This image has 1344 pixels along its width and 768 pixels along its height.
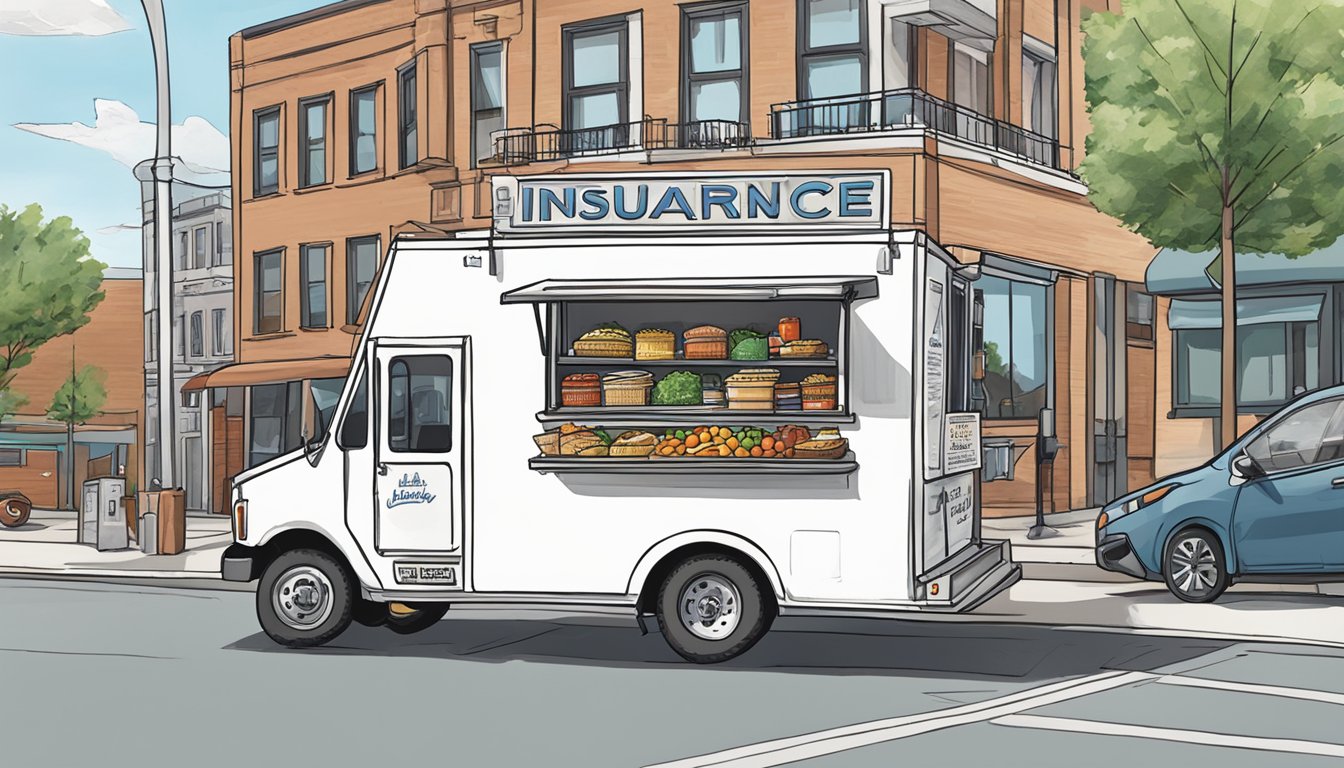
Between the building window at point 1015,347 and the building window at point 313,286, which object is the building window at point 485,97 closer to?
the building window at point 313,286

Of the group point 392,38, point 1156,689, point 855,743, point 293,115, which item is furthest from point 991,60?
point 855,743

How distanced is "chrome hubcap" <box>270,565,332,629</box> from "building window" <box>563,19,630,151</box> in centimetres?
1483

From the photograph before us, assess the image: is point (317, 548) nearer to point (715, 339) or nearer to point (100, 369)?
point (715, 339)

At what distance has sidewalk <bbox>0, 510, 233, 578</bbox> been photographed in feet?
60.3

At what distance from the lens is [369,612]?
454 inches

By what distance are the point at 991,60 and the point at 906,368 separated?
16.4 metres

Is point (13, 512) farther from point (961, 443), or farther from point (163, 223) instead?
point (961, 443)

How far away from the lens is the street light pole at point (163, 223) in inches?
794

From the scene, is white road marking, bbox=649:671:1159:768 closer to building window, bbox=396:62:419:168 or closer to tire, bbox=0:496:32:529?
building window, bbox=396:62:419:168

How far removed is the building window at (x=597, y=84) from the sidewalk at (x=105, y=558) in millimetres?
8994

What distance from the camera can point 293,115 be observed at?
31.8 metres

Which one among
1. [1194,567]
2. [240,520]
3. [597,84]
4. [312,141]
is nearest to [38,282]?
[312,141]

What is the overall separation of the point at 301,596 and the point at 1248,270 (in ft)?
65.0

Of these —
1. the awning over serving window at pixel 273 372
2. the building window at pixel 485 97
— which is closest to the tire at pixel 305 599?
the building window at pixel 485 97
